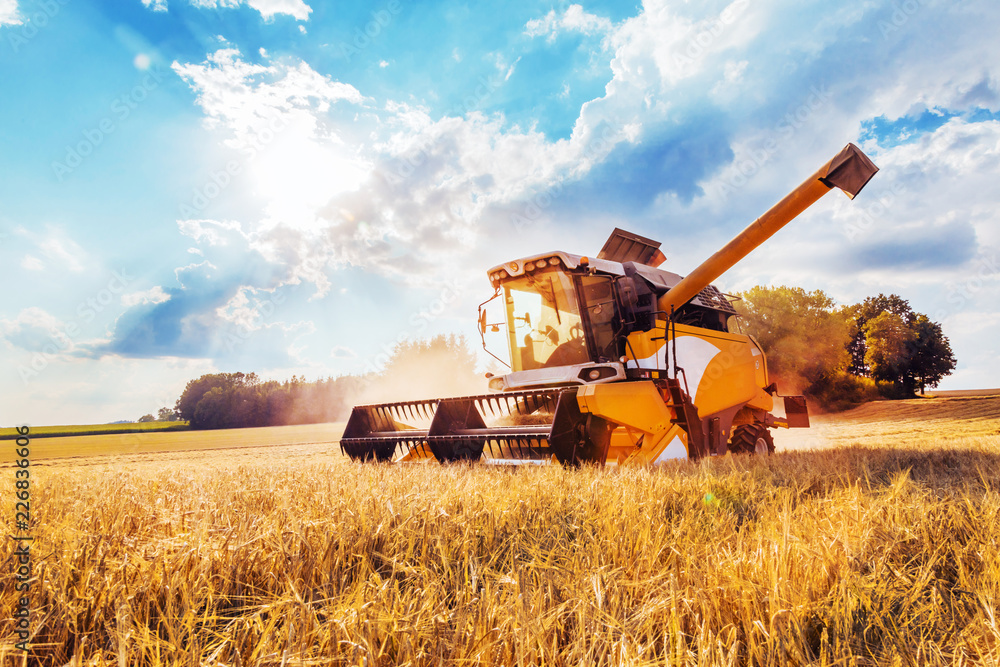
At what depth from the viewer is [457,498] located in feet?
8.66

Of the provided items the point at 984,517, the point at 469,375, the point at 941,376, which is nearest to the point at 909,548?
the point at 984,517

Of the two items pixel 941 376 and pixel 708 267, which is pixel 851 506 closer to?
pixel 708 267

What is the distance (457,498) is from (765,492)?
189cm

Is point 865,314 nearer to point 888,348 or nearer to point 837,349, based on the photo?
point 888,348

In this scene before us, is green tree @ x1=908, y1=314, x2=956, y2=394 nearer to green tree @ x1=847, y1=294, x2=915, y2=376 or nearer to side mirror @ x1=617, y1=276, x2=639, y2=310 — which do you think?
green tree @ x1=847, y1=294, x2=915, y2=376

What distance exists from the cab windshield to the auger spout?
1.29 meters

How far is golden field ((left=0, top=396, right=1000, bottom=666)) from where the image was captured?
1188mm

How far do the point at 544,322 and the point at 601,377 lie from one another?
4.39 feet

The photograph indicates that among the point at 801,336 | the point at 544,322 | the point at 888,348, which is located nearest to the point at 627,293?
the point at 544,322

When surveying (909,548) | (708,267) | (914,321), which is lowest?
(909,548)

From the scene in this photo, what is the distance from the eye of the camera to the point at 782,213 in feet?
20.0

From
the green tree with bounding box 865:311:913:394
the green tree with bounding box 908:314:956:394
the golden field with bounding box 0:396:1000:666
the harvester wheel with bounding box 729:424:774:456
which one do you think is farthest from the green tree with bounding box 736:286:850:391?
the golden field with bounding box 0:396:1000:666

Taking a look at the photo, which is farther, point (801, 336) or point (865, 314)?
point (865, 314)

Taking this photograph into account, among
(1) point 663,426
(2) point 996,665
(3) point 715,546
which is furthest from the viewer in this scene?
(1) point 663,426
